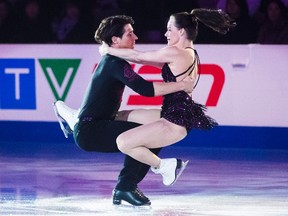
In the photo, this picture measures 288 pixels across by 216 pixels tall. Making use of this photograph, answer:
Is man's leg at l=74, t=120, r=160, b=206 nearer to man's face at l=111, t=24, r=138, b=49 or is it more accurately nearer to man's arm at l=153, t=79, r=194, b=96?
man's arm at l=153, t=79, r=194, b=96

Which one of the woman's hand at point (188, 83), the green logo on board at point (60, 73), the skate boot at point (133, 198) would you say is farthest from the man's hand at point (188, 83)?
the green logo on board at point (60, 73)

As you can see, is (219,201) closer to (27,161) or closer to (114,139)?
(114,139)

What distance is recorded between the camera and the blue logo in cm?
1087

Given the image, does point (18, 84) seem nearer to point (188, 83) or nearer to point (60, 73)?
point (60, 73)

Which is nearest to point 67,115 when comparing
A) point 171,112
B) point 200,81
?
point 171,112

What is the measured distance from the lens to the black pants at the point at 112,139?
21.8ft

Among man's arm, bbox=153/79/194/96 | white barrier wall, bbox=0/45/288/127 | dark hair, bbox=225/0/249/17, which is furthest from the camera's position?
dark hair, bbox=225/0/249/17

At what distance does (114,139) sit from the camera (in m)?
6.64

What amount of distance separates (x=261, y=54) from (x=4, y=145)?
3.11 m

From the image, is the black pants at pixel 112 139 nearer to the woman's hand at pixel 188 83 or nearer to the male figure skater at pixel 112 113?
the male figure skater at pixel 112 113

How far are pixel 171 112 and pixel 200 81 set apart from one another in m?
3.85

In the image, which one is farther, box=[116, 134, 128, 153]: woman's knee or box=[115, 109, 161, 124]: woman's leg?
box=[115, 109, 161, 124]: woman's leg

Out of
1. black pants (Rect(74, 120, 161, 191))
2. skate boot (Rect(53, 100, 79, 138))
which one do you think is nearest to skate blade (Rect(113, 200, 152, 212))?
black pants (Rect(74, 120, 161, 191))

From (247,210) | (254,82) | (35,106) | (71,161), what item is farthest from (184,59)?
(35,106)
